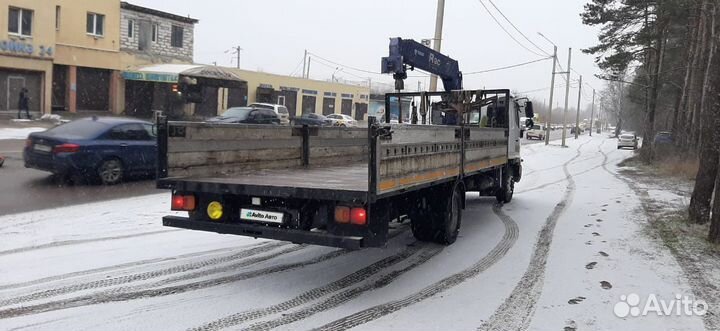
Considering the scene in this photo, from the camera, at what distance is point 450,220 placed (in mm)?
7473

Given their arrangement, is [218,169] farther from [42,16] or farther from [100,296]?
[42,16]

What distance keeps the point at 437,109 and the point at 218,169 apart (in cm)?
586

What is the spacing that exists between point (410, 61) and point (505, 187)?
351 centimetres

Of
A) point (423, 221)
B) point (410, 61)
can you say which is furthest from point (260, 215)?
point (410, 61)

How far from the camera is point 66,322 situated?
4.47 meters

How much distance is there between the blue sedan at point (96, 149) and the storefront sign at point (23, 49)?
67.9 ft

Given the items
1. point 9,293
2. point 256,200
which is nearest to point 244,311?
point 256,200

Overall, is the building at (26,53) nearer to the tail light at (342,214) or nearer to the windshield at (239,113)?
the windshield at (239,113)

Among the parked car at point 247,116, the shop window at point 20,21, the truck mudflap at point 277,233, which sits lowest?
the truck mudflap at point 277,233

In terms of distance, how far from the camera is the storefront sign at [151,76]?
34.8m

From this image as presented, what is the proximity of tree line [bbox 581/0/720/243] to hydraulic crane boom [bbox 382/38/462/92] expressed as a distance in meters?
4.53

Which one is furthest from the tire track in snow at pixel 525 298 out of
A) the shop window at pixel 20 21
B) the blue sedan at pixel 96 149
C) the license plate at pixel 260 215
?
the shop window at pixel 20 21

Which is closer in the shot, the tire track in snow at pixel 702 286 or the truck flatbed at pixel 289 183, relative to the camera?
the tire track in snow at pixel 702 286

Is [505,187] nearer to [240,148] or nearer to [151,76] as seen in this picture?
[240,148]
